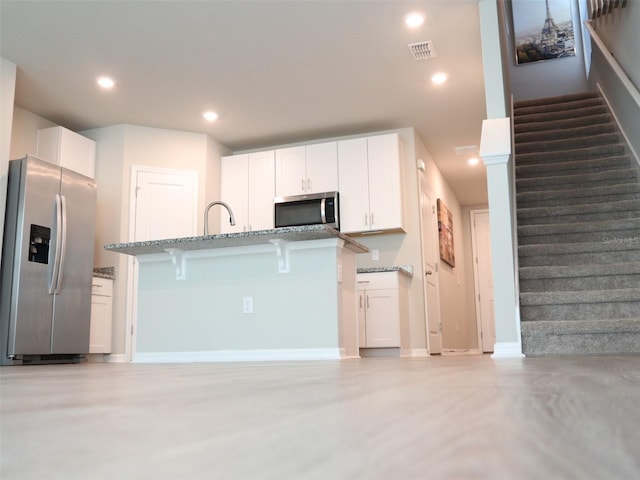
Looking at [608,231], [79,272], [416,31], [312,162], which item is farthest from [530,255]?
[79,272]

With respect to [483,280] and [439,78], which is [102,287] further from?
[483,280]

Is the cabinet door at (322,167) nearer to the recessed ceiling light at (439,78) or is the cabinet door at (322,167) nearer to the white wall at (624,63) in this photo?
the recessed ceiling light at (439,78)

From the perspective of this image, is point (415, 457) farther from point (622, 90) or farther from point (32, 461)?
point (622, 90)

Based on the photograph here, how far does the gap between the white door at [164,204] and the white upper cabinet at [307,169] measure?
36.4 inches

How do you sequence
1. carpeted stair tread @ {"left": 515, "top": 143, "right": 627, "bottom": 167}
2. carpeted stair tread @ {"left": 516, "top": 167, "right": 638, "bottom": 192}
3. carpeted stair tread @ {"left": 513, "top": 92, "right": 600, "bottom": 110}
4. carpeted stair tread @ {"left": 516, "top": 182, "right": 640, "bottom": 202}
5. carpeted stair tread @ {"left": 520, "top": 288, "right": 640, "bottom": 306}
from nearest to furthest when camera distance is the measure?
carpeted stair tread @ {"left": 520, "top": 288, "right": 640, "bottom": 306} < carpeted stair tread @ {"left": 516, "top": 182, "right": 640, "bottom": 202} < carpeted stair tread @ {"left": 516, "top": 167, "right": 638, "bottom": 192} < carpeted stair tread @ {"left": 515, "top": 143, "right": 627, "bottom": 167} < carpeted stair tread @ {"left": 513, "top": 92, "right": 600, "bottom": 110}

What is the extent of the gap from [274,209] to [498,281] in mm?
3296

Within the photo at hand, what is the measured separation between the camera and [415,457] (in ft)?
0.78

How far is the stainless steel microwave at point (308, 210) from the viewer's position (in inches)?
237

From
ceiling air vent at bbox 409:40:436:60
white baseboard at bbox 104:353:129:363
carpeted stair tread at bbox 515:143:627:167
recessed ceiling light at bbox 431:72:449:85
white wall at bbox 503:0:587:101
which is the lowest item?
white baseboard at bbox 104:353:129:363

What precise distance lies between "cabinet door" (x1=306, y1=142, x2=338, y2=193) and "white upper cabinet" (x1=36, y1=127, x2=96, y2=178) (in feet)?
7.32

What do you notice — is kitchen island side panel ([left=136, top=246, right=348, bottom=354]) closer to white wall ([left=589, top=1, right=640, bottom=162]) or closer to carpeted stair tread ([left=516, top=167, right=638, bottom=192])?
carpeted stair tread ([left=516, top=167, right=638, bottom=192])

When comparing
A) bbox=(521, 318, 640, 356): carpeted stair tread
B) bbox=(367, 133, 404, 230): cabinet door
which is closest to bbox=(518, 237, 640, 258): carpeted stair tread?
bbox=(521, 318, 640, 356): carpeted stair tread

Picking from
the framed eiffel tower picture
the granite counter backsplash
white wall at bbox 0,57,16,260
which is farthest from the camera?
the framed eiffel tower picture

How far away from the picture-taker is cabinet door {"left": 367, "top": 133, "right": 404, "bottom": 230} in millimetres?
5891
